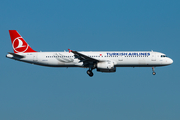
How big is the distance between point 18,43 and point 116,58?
63.8 feet

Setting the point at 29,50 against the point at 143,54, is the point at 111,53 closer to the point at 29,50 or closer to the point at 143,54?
the point at 143,54

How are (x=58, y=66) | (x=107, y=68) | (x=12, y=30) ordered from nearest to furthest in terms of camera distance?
1. (x=107, y=68)
2. (x=58, y=66)
3. (x=12, y=30)

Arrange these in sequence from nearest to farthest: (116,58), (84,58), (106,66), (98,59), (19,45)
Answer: (106,66), (84,58), (116,58), (98,59), (19,45)

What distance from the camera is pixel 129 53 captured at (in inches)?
2279

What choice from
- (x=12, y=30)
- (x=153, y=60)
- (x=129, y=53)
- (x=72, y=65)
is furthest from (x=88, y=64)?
(x=12, y=30)

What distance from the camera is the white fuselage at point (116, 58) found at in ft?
189

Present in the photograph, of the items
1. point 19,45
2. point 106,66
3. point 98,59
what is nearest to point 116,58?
point 106,66

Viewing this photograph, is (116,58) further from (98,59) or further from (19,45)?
(19,45)

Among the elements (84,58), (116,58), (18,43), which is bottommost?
(84,58)

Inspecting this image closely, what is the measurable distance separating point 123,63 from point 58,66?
11898mm

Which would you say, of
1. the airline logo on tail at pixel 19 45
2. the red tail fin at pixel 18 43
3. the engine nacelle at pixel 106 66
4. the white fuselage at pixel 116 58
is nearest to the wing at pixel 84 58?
the engine nacelle at pixel 106 66

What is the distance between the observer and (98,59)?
5841cm

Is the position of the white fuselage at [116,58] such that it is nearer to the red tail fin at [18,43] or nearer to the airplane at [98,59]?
the airplane at [98,59]

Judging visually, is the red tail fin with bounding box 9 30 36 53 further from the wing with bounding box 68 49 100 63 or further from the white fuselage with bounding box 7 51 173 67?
the wing with bounding box 68 49 100 63
